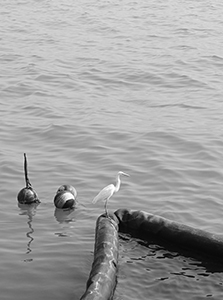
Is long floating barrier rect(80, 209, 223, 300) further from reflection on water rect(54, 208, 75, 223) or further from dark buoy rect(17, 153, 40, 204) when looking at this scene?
dark buoy rect(17, 153, 40, 204)

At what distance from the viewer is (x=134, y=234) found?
11.7m

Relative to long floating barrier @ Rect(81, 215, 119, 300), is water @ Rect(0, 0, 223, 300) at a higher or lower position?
lower

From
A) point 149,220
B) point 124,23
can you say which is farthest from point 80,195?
point 124,23

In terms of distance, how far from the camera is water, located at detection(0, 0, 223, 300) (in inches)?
425

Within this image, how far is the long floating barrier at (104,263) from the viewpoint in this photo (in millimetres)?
9125

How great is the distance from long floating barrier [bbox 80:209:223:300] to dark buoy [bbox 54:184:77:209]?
4.87 ft

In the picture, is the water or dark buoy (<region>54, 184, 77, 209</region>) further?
dark buoy (<region>54, 184, 77, 209</region>)

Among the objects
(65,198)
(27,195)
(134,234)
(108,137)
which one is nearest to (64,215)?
(65,198)

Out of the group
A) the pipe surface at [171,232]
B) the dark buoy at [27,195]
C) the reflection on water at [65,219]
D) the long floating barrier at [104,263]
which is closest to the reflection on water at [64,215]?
the reflection on water at [65,219]

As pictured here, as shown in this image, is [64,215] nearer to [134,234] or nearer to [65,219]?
[65,219]

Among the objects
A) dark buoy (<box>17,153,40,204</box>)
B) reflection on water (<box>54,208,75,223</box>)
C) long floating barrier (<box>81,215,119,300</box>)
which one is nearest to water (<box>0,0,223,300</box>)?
reflection on water (<box>54,208,75,223</box>)

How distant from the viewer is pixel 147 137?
17.7m

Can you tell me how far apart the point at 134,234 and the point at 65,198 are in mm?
1868

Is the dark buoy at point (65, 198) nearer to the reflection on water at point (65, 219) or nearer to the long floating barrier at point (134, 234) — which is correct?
the reflection on water at point (65, 219)
